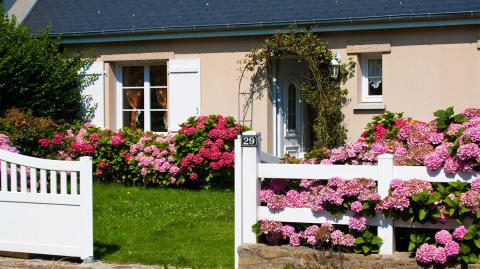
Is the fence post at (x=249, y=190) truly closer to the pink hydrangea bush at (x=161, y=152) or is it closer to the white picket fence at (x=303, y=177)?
the white picket fence at (x=303, y=177)

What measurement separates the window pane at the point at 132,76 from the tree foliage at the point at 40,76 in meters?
0.69

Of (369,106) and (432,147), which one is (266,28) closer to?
(369,106)

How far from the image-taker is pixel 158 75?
15086 mm

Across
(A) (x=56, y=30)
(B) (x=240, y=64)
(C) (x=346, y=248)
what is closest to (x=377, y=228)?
(C) (x=346, y=248)

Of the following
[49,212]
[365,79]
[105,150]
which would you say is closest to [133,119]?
[105,150]

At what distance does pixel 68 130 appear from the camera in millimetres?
14195

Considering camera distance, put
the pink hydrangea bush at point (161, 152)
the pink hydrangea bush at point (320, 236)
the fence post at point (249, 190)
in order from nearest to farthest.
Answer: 1. the pink hydrangea bush at point (320, 236)
2. the fence post at point (249, 190)
3. the pink hydrangea bush at point (161, 152)

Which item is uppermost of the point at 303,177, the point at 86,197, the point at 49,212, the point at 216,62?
the point at 216,62

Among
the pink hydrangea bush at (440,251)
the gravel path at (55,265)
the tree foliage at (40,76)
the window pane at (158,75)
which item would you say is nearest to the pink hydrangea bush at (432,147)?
the pink hydrangea bush at (440,251)

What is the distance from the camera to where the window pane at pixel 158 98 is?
14984 millimetres

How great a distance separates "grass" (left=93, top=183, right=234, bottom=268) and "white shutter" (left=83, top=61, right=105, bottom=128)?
279 centimetres

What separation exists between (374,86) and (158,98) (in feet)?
13.9

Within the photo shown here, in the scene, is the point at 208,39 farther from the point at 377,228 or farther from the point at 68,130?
the point at 377,228

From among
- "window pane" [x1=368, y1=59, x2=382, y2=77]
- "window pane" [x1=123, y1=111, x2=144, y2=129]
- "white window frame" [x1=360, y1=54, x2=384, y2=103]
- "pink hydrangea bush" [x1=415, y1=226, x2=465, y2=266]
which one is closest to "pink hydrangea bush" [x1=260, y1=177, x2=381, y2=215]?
"pink hydrangea bush" [x1=415, y1=226, x2=465, y2=266]
